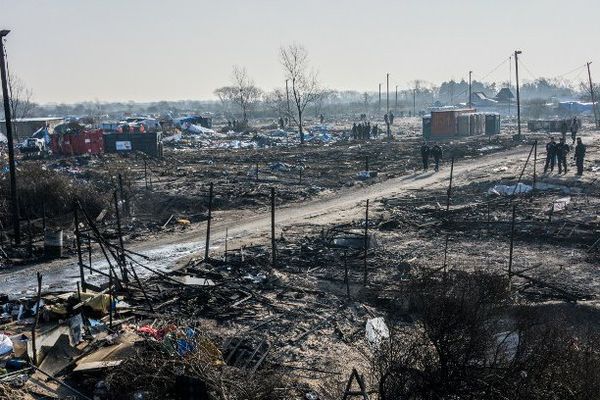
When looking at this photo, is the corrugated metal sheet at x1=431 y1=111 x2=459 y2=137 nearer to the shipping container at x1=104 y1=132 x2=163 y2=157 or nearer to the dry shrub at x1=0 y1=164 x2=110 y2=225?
the shipping container at x1=104 y1=132 x2=163 y2=157

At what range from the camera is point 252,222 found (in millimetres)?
19562

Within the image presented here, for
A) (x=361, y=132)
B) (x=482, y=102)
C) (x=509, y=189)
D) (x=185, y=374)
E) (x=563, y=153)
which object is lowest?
(x=185, y=374)

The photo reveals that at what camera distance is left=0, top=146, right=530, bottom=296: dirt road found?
14.0 meters

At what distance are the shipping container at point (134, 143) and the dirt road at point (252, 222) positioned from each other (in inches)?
673

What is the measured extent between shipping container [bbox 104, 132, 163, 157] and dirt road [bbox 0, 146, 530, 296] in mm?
17082

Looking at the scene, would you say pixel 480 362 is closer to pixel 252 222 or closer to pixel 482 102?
pixel 252 222

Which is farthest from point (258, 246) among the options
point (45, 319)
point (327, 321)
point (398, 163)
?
point (398, 163)

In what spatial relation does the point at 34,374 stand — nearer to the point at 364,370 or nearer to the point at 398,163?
the point at 364,370

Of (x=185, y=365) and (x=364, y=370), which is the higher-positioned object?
(x=185, y=365)

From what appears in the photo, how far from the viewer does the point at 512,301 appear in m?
10.7

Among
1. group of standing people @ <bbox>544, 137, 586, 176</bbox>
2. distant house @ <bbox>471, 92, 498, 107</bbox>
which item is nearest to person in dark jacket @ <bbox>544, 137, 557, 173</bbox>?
group of standing people @ <bbox>544, 137, 586, 176</bbox>

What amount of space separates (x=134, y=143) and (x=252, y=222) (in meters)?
21.7

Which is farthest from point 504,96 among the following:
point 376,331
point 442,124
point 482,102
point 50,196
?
point 376,331

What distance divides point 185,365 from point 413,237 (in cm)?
991
